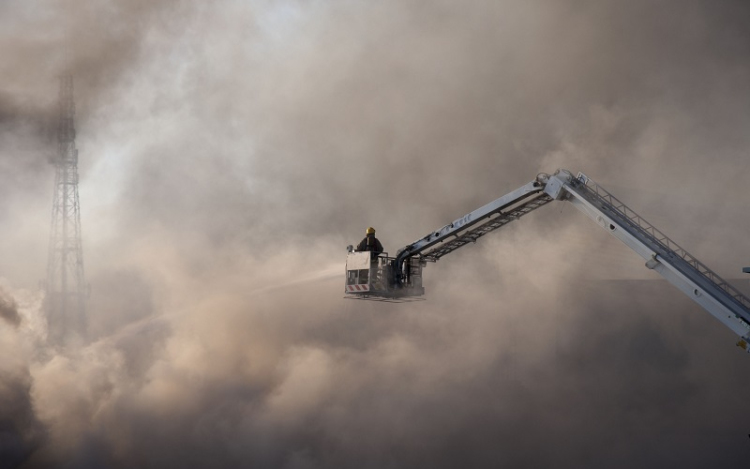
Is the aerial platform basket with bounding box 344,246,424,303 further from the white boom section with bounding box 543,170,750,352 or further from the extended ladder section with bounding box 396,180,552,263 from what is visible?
the white boom section with bounding box 543,170,750,352

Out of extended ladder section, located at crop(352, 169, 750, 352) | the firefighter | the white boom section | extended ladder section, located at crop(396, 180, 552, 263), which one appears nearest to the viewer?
the white boom section

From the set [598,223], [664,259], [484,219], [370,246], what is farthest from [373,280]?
[664,259]

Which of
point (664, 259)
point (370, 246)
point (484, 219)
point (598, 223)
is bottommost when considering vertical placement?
point (664, 259)

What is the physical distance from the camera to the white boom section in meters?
14.2

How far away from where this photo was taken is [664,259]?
1511 centimetres

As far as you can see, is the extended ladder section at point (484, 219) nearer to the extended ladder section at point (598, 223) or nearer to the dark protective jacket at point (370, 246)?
the extended ladder section at point (598, 223)

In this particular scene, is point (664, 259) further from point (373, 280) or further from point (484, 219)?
point (373, 280)

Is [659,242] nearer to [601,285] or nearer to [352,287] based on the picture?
[352,287]

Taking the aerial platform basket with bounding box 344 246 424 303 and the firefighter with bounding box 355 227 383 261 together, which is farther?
the firefighter with bounding box 355 227 383 261

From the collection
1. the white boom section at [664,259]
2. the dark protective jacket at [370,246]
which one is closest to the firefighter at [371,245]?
the dark protective jacket at [370,246]

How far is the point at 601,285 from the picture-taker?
87.5 ft

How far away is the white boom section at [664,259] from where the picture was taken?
46.5 feet

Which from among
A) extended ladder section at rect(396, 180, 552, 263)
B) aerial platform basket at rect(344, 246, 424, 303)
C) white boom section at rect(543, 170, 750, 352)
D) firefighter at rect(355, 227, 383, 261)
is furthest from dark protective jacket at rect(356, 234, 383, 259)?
white boom section at rect(543, 170, 750, 352)

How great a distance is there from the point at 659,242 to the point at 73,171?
2637cm
